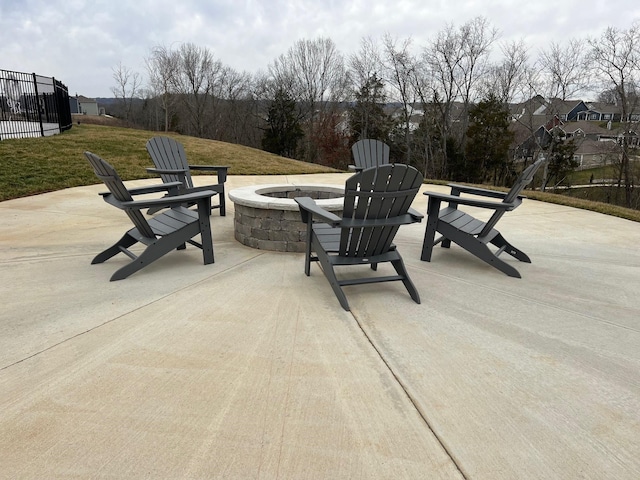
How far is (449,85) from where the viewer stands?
72.6 ft

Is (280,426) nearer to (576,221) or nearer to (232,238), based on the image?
(232,238)

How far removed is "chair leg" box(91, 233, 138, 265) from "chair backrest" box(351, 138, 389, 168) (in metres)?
3.68

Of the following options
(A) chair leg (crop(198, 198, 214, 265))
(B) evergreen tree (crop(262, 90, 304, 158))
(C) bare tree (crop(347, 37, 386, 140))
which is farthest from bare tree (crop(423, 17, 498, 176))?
(A) chair leg (crop(198, 198, 214, 265))

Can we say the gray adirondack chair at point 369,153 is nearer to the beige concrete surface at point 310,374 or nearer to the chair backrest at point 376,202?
the beige concrete surface at point 310,374

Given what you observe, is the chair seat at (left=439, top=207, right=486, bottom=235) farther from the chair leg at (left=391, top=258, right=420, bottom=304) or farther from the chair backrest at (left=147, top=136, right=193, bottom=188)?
the chair backrest at (left=147, top=136, right=193, bottom=188)

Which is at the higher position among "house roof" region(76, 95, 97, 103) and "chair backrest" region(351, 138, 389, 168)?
"house roof" region(76, 95, 97, 103)

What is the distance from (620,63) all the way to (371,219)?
1951 cm

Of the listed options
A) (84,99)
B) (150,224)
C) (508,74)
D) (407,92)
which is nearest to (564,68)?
(508,74)

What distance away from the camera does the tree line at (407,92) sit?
17.2 m

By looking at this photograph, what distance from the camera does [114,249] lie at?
10.6ft

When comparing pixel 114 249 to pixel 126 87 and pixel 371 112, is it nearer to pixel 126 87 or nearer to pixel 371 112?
pixel 371 112

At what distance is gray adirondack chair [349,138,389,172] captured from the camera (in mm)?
5980

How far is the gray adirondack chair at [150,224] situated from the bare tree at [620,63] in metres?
19.2

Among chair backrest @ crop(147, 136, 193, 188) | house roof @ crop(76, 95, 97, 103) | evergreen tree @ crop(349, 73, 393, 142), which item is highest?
house roof @ crop(76, 95, 97, 103)
